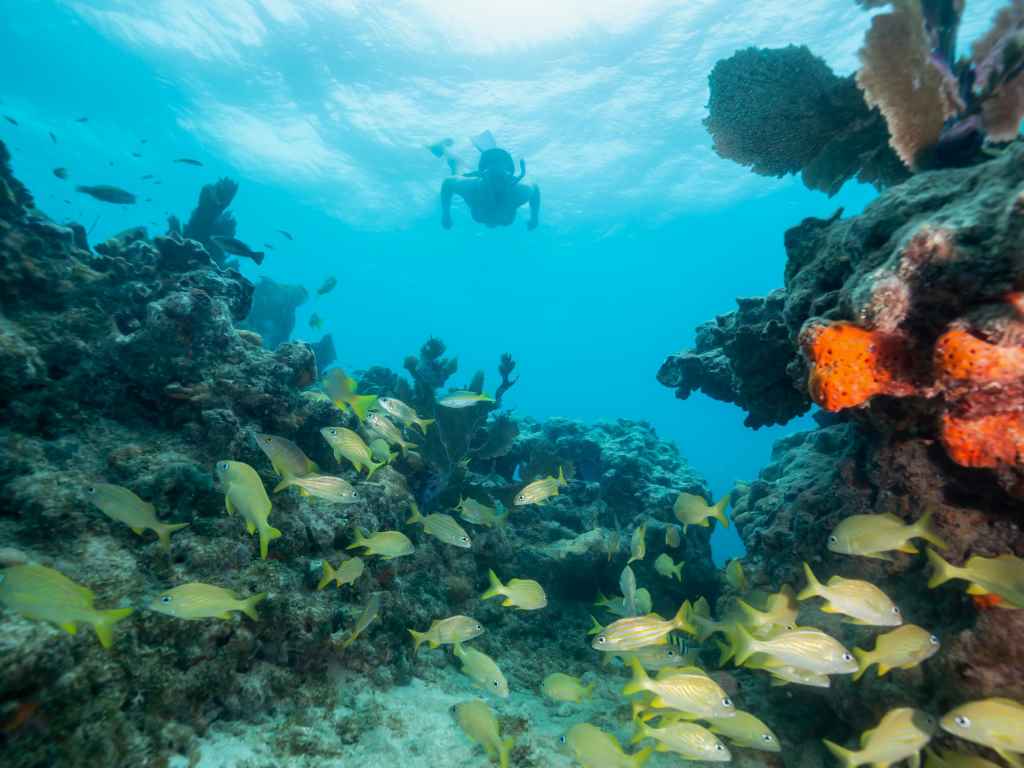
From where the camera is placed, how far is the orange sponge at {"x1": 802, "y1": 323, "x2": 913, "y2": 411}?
3.27m

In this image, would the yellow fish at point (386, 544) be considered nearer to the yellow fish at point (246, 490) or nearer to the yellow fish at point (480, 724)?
the yellow fish at point (246, 490)

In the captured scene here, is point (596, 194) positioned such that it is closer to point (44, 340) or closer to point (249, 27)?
point (249, 27)

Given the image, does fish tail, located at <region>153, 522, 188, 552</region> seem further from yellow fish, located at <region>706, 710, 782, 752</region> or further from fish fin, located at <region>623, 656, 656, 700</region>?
yellow fish, located at <region>706, 710, 782, 752</region>

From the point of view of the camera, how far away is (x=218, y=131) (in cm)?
3038

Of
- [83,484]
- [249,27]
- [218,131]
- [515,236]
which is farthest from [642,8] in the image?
[515,236]

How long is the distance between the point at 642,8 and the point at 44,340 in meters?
23.4

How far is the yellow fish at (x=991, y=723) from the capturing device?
8.12 ft

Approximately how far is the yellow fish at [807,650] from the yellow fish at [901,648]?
162 mm

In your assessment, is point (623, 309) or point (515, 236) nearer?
point (515, 236)

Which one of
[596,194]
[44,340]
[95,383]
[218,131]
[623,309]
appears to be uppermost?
[623,309]

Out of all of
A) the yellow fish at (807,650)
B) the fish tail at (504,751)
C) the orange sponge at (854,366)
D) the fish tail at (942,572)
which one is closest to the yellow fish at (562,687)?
the fish tail at (504,751)

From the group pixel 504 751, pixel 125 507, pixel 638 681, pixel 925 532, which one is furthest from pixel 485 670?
pixel 925 532

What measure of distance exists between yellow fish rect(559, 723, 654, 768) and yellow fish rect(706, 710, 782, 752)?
60 centimetres

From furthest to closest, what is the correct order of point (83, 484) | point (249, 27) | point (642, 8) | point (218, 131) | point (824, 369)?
point (218, 131) < point (249, 27) < point (642, 8) < point (83, 484) < point (824, 369)
